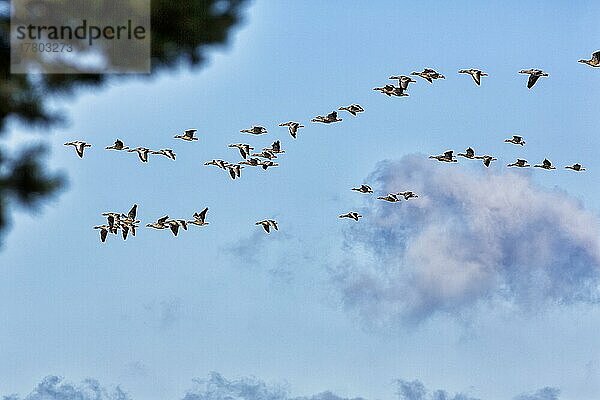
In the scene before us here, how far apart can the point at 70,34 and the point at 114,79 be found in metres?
0.43

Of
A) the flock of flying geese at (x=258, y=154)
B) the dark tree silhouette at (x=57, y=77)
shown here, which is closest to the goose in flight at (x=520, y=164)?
the flock of flying geese at (x=258, y=154)

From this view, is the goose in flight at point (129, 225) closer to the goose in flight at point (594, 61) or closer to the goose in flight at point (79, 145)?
the goose in flight at point (79, 145)

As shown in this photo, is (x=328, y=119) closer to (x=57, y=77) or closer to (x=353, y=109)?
(x=353, y=109)

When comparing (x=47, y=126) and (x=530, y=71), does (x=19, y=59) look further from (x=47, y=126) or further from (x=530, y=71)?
(x=530, y=71)

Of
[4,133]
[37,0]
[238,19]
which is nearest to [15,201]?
[4,133]

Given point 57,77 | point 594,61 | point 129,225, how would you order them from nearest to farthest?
point 57,77 → point 594,61 → point 129,225

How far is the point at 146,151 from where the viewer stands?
76.5ft

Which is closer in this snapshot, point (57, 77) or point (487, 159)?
point (57, 77)

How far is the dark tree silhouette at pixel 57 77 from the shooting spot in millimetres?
7383

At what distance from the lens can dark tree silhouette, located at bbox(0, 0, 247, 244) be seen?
7.38 m

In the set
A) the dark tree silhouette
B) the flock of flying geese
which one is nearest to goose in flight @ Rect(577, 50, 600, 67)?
the flock of flying geese

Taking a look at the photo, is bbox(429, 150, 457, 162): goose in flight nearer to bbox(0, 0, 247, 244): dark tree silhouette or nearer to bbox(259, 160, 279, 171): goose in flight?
bbox(259, 160, 279, 171): goose in flight

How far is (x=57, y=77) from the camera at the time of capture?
24.9ft

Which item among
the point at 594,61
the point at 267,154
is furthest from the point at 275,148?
the point at 594,61
